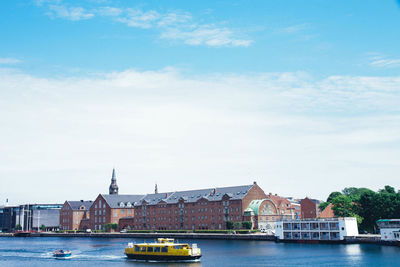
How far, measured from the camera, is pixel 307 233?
112875 mm

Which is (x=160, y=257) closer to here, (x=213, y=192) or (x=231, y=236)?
(x=231, y=236)

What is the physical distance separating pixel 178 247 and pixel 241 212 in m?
68.3

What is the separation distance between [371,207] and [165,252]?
6166cm

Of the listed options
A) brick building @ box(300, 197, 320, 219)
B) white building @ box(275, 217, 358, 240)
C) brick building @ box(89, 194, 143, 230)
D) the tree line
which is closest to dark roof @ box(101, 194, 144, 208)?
brick building @ box(89, 194, 143, 230)

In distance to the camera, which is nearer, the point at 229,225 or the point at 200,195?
the point at 229,225

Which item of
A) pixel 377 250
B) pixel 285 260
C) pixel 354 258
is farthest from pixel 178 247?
pixel 377 250

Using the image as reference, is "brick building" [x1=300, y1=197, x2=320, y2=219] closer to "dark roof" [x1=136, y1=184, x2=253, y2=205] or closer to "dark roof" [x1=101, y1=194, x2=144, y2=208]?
"dark roof" [x1=136, y1=184, x2=253, y2=205]

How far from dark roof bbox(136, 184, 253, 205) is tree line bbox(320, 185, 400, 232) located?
35.2 meters

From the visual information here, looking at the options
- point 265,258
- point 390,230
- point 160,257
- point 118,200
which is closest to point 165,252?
point 160,257

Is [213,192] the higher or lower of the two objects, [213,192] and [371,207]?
the higher

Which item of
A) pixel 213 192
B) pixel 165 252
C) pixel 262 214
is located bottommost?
pixel 165 252

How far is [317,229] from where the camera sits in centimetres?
11062

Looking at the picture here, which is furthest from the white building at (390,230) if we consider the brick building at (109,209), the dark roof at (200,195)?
the brick building at (109,209)

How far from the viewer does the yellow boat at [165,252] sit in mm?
75775
